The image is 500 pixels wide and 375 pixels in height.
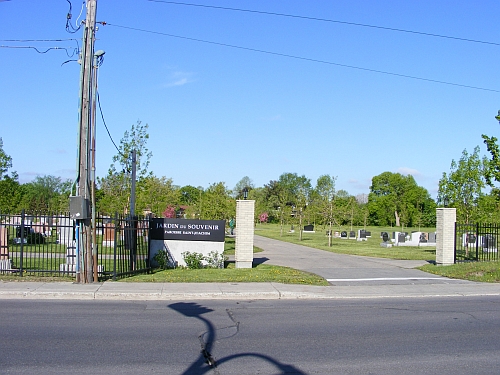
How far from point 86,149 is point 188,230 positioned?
6039 mm

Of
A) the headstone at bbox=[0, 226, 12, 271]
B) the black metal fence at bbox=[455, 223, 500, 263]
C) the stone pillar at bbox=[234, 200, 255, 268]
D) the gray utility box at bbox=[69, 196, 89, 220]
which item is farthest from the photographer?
the black metal fence at bbox=[455, 223, 500, 263]

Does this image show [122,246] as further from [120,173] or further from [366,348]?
[120,173]

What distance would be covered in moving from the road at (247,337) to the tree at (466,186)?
53.0ft

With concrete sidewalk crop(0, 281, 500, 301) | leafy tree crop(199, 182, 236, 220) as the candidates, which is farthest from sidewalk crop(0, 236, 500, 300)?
leafy tree crop(199, 182, 236, 220)

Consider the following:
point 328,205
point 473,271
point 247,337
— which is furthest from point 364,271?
point 328,205

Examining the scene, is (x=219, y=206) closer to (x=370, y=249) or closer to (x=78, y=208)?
(x=370, y=249)

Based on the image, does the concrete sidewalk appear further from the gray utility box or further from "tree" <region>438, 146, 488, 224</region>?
"tree" <region>438, 146, 488, 224</region>

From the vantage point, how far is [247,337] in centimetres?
867

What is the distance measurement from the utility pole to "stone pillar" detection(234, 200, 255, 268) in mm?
5940

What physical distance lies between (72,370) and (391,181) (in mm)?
107629

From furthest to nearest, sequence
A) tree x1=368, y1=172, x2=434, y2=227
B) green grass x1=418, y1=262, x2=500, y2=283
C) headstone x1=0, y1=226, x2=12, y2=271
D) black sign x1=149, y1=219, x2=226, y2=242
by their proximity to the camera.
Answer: tree x1=368, y1=172, x2=434, y2=227
black sign x1=149, y1=219, x2=226, y2=242
green grass x1=418, y1=262, x2=500, y2=283
headstone x1=0, y1=226, x2=12, y2=271

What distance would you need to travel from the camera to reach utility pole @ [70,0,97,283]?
1423 centimetres

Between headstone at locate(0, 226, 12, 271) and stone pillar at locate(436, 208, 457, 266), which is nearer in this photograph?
headstone at locate(0, 226, 12, 271)

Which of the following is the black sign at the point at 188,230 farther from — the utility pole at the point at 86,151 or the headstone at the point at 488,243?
the headstone at the point at 488,243
